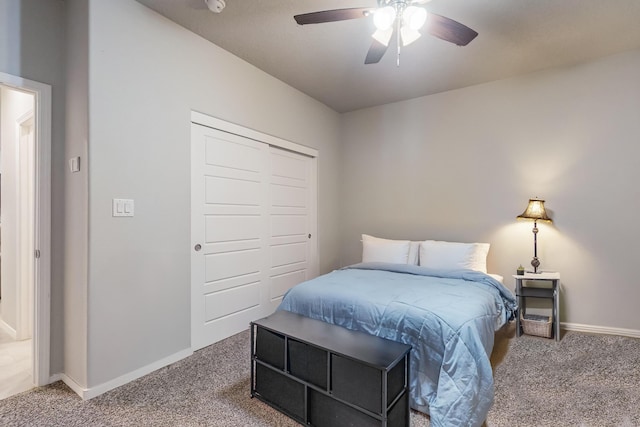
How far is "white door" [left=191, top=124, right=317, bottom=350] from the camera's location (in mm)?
2648

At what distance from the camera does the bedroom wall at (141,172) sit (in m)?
1.99

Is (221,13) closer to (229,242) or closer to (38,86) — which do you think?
(38,86)

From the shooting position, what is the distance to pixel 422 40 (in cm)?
261

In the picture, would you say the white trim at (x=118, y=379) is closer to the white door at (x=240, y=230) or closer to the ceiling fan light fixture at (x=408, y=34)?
the white door at (x=240, y=230)

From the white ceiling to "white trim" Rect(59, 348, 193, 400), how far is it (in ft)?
8.39

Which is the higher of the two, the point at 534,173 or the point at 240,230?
the point at 534,173

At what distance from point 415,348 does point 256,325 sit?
37.9 inches

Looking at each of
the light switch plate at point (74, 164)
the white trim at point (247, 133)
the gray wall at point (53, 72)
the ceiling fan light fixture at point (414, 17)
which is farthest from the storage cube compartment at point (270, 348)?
the ceiling fan light fixture at point (414, 17)

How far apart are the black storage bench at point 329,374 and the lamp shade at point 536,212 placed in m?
2.14

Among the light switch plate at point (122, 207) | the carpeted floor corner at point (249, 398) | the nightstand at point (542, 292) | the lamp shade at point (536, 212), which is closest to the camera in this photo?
the carpeted floor corner at point (249, 398)

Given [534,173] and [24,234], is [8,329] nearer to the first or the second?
[24,234]

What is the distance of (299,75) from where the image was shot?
3.28 meters

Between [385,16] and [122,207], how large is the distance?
2035 millimetres

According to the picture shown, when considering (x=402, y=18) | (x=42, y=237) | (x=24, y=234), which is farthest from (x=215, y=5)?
(x=24, y=234)
